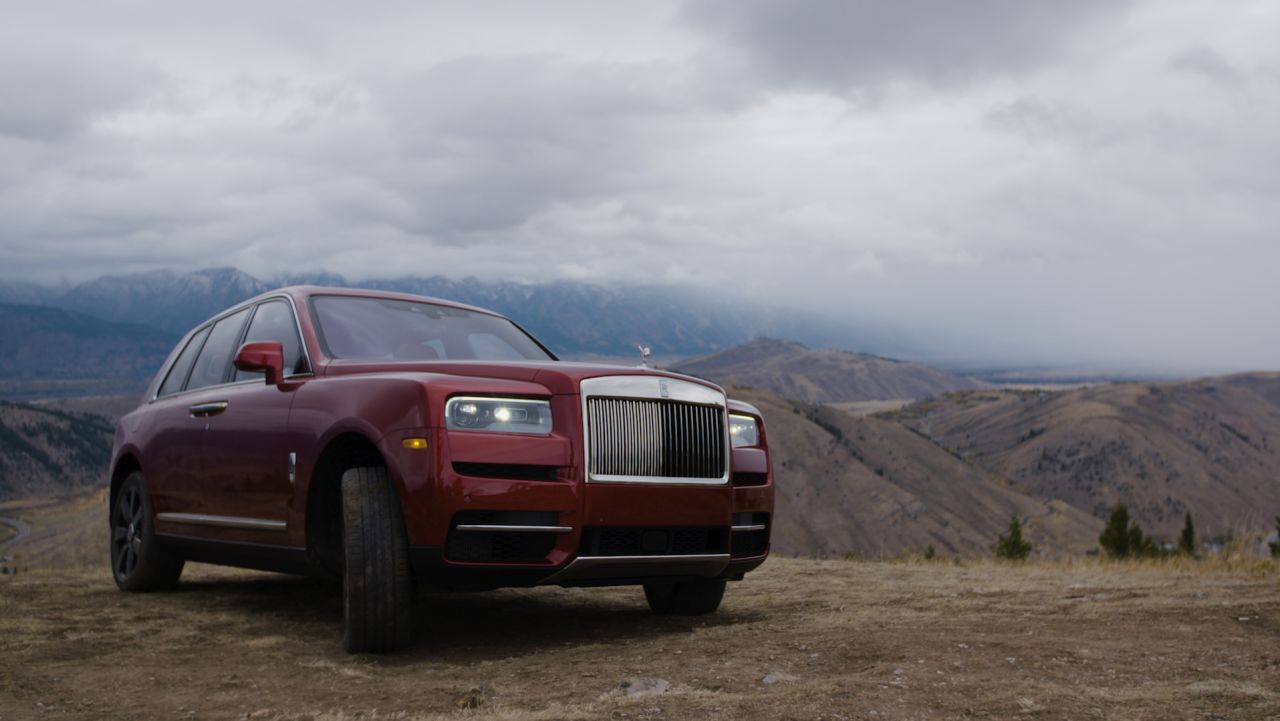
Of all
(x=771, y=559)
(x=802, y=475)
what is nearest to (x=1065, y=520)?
(x=802, y=475)

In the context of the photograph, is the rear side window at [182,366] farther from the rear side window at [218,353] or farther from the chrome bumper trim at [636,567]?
the chrome bumper trim at [636,567]

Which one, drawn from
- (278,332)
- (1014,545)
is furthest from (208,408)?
(1014,545)

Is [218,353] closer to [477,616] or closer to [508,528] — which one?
[477,616]

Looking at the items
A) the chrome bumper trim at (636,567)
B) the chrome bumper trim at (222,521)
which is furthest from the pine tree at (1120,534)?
the chrome bumper trim at (222,521)

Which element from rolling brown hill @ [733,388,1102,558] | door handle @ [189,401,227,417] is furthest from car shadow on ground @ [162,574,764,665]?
rolling brown hill @ [733,388,1102,558]

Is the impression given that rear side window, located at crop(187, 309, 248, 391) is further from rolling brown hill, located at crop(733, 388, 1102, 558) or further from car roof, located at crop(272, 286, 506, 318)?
rolling brown hill, located at crop(733, 388, 1102, 558)

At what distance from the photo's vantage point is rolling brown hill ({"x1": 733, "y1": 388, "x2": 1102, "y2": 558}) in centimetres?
15838

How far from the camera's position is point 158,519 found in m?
7.59

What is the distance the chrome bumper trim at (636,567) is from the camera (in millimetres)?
5227

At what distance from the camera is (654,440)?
5.45 meters

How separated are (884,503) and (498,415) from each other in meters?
170

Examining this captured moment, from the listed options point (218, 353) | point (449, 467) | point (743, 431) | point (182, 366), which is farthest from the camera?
point (182, 366)

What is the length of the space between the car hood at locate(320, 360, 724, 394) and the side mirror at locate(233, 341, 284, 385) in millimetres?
472

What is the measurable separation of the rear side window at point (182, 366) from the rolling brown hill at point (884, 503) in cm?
13431
